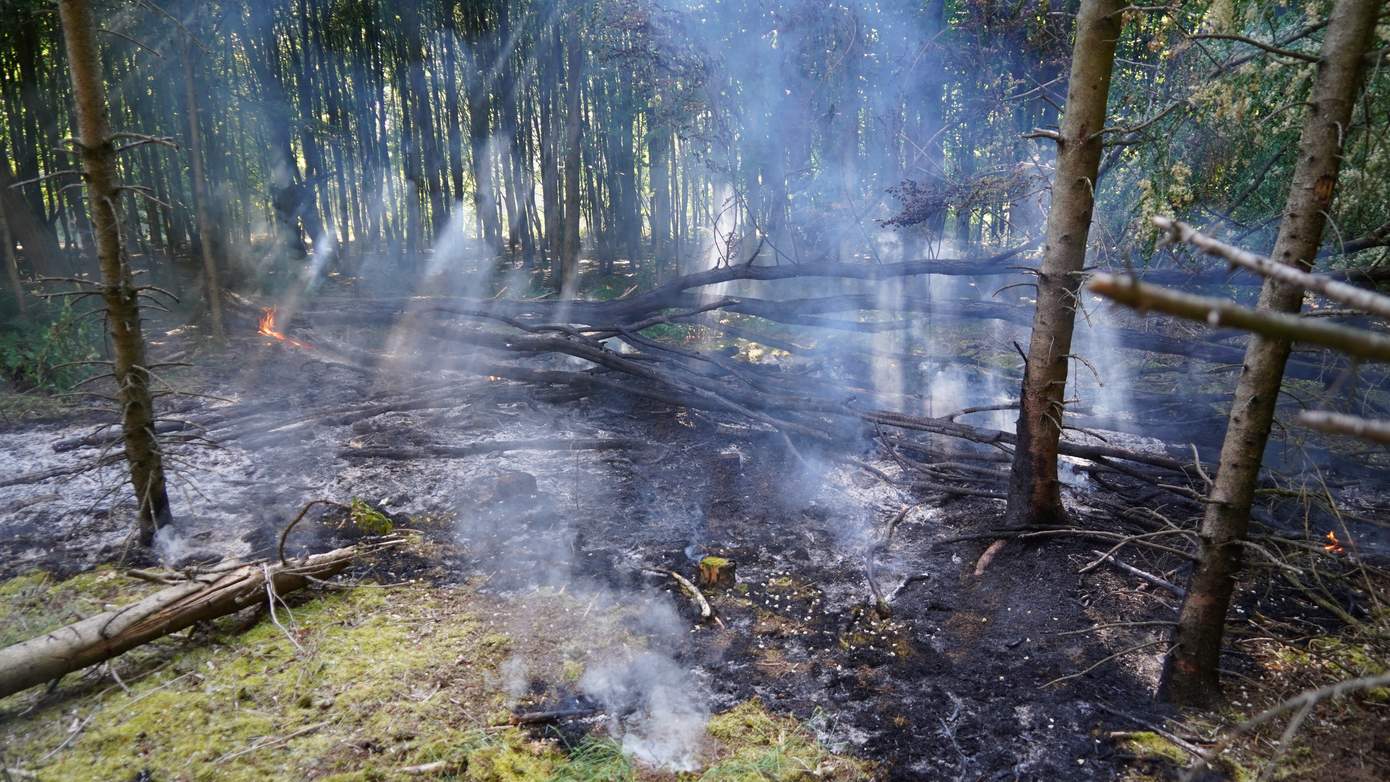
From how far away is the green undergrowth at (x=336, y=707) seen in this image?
3.05 metres

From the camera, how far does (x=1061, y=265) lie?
4.37 metres

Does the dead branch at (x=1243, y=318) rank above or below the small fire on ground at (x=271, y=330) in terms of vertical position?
above

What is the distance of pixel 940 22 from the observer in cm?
1146

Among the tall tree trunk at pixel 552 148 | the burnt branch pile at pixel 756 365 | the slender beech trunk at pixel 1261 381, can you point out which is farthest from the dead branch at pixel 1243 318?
the tall tree trunk at pixel 552 148

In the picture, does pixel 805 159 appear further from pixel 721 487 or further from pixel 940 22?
pixel 721 487

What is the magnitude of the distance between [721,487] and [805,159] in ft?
24.9

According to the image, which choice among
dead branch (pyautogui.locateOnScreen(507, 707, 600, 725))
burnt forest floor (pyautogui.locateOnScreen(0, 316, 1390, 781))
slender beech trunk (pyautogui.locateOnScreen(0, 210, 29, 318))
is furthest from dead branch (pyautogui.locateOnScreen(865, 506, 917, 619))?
slender beech trunk (pyautogui.locateOnScreen(0, 210, 29, 318))

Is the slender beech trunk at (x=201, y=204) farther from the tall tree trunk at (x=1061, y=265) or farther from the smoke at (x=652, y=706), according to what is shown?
the tall tree trunk at (x=1061, y=265)

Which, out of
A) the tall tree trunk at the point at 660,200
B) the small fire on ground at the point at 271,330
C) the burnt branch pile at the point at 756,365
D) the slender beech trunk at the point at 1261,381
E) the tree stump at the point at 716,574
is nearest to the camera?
the slender beech trunk at the point at 1261,381

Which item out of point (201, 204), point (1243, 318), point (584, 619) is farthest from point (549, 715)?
point (201, 204)

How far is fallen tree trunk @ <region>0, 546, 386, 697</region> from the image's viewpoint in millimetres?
3314

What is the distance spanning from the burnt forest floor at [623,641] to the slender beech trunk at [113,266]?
1.09 ft

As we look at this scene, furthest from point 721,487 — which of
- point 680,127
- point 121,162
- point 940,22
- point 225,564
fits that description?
point 121,162

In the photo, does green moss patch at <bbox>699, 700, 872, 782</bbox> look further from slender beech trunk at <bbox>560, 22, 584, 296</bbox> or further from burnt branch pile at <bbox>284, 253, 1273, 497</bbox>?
slender beech trunk at <bbox>560, 22, 584, 296</bbox>
